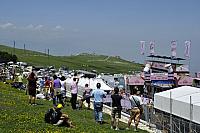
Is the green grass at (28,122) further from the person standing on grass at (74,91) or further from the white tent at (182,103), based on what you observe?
the white tent at (182,103)

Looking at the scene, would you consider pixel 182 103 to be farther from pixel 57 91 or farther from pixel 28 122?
pixel 57 91

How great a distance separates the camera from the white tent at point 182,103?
709 inches

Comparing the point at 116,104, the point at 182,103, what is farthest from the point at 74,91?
the point at 182,103

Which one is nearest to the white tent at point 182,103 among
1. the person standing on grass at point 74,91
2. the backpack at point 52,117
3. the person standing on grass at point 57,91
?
the person standing on grass at point 74,91

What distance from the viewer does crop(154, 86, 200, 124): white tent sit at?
1800 centimetres

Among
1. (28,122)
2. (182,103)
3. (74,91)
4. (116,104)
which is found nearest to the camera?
(28,122)

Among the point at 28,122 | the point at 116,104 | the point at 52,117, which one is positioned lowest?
the point at 28,122

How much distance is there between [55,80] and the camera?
25.0m

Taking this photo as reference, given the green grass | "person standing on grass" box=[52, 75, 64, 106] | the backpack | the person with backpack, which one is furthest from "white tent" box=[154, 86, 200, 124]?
the backpack

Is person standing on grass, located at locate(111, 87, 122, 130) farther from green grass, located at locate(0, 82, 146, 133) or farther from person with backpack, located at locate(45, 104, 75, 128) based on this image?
person with backpack, located at locate(45, 104, 75, 128)

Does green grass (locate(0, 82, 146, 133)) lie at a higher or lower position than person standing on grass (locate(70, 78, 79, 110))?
lower

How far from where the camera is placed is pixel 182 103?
19.7 meters

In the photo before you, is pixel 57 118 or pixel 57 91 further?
pixel 57 91

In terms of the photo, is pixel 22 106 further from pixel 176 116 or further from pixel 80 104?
pixel 176 116
